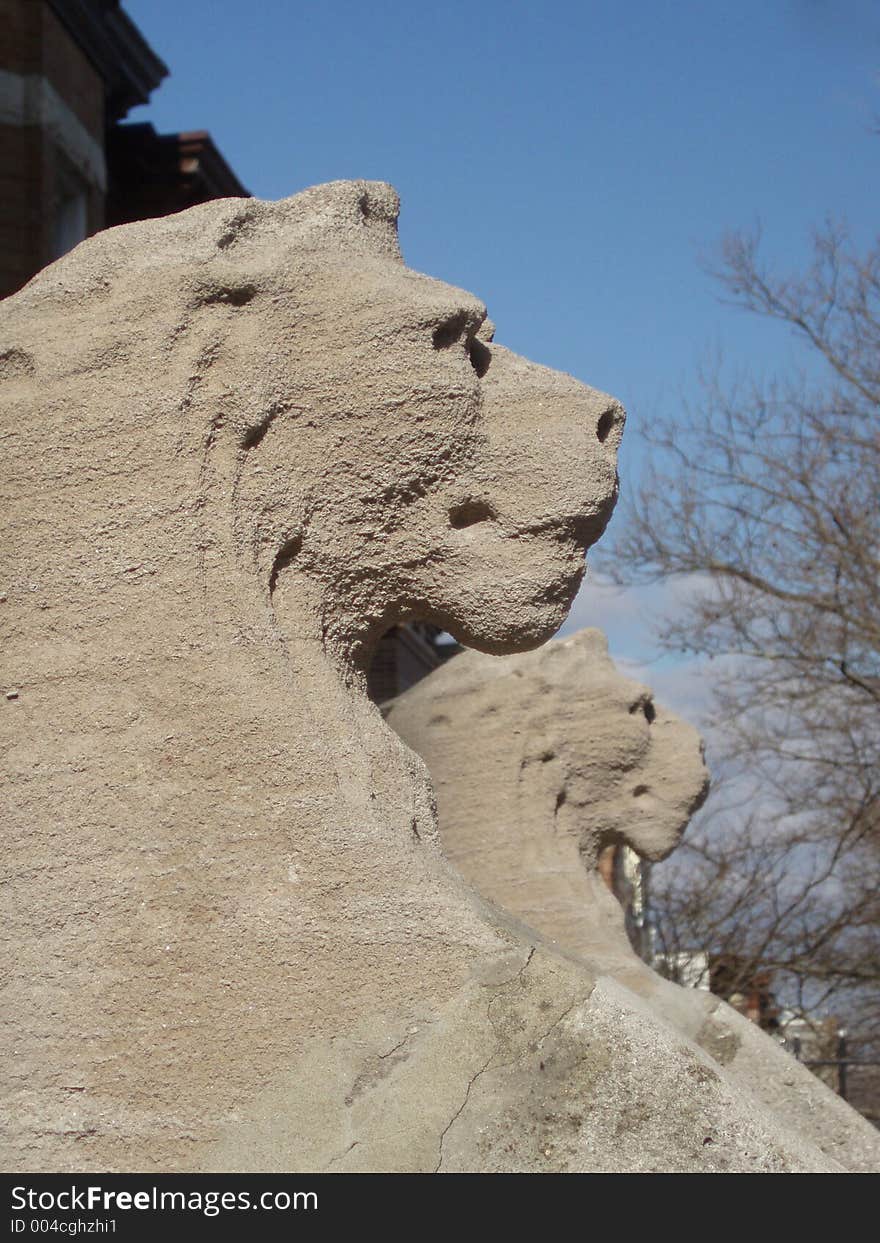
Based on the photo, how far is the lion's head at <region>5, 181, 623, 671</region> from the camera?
2.58 metres

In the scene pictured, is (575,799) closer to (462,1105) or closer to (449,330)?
(449,330)

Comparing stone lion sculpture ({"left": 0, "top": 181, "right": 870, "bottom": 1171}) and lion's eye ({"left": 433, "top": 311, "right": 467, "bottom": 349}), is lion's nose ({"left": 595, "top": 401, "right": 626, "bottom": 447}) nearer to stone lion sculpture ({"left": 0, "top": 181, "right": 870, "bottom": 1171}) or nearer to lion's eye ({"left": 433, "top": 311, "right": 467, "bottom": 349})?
stone lion sculpture ({"left": 0, "top": 181, "right": 870, "bottom": 1171})

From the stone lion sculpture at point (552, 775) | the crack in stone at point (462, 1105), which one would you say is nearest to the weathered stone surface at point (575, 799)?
the stone lion sculpture at point (552, 775)

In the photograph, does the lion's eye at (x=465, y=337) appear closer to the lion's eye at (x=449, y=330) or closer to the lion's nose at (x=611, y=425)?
the lion's eye at (x=449, y=330)

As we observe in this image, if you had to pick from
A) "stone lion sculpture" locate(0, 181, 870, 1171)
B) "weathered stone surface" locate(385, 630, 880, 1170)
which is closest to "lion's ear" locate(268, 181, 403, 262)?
"stone lion sculpture" locate(0, 181, 870, 1171)

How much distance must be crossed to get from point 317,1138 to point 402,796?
1.88ft

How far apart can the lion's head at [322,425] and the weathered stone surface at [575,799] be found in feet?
7.43

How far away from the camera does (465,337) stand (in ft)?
8.96

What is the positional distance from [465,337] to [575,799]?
123 inches

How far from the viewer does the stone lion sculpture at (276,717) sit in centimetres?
224

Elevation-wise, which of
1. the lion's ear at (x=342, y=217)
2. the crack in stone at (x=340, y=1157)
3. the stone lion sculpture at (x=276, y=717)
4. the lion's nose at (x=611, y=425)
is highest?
the lion's ear at (x=342, y=217)

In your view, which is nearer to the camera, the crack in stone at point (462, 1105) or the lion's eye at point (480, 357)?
the crack in stone at point (462, 1105)

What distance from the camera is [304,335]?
2.65 metres
